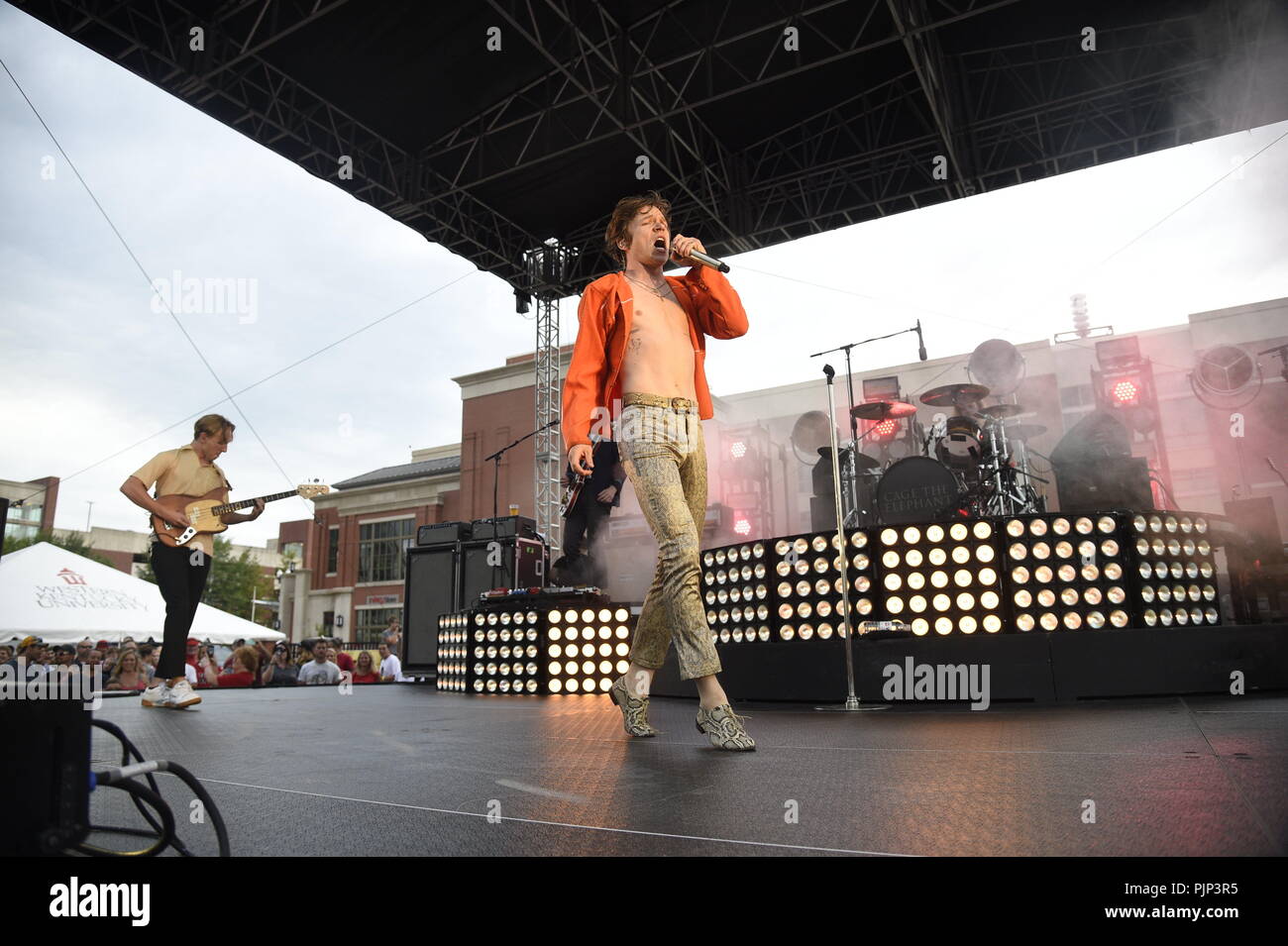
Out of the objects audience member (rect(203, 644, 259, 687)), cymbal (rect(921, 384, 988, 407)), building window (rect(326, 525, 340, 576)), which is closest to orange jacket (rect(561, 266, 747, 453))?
cymbal (rect(921, 384, 988, 407))

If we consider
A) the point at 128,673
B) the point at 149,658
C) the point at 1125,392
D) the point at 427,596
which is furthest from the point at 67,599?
the point at 1125,392

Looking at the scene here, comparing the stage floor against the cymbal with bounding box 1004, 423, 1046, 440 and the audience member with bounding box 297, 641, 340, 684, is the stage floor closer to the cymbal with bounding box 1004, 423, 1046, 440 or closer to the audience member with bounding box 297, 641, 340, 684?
the audience member with bounding box 297, 641, 340, 684

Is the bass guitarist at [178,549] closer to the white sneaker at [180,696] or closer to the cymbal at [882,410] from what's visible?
the white sneaker at [180,696]

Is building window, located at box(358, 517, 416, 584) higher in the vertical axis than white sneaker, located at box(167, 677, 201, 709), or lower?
higher

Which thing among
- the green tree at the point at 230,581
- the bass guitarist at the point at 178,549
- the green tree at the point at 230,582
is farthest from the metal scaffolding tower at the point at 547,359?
the green tree at the point at 230,581

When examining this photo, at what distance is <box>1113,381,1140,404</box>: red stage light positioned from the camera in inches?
475

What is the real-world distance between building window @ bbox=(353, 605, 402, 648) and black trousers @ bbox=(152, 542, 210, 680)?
85.7 ft

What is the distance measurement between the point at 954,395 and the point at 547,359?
26.3 ft

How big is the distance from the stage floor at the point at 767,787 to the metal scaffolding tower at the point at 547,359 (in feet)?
32.8

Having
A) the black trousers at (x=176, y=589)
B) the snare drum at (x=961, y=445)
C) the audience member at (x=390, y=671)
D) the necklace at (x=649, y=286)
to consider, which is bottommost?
the audience member at (x=390, y=671)

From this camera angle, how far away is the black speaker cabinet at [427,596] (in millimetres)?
8859

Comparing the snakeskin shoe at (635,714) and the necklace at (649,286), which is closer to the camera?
the snakeskin shoe at (635,714)

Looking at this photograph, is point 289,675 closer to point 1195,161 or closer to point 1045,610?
point 1045,610

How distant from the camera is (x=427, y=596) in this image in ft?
29.8
